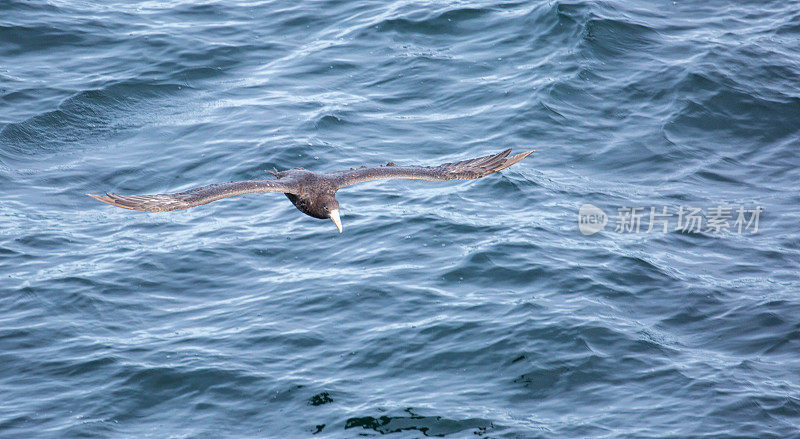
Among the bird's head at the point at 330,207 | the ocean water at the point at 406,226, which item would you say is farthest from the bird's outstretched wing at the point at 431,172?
the ocean water at the point at 406,226

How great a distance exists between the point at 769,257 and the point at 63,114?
12365mm

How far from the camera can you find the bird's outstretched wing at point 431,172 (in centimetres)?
1182

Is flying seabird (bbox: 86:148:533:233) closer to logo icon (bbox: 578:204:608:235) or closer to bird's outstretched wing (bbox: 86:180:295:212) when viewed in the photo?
bird's outstretched wing (bbox: 86:180:295:212)

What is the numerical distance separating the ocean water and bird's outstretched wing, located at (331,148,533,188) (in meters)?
Result: 1.85

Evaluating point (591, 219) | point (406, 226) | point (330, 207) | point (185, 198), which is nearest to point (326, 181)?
point (330, 207)

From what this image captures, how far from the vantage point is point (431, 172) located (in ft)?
39.9

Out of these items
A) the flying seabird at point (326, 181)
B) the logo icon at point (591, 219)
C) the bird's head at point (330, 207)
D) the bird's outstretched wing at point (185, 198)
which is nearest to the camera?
the bird's outstretched wing at point (185, 198)

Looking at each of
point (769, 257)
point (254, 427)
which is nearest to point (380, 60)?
point (769, 257)

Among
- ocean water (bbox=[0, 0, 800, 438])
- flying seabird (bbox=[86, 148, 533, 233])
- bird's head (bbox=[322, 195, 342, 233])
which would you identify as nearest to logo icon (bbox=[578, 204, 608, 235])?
ocean water (bbox=[0, 0, 800, 438])

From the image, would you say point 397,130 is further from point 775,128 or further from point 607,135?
point 775,128

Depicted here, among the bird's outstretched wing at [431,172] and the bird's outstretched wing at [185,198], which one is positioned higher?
the bird's outstretched wing at [185,198]

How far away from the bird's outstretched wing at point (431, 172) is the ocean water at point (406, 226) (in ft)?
6.06

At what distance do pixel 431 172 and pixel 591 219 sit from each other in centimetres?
418

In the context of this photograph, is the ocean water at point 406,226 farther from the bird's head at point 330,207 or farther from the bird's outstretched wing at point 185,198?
the bird's outstretched wing at point 185,198
